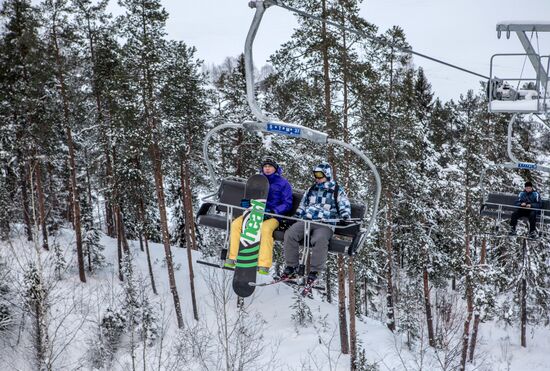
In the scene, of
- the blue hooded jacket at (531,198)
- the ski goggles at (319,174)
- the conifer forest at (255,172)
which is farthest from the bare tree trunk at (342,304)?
the ski goggles at (319,174)

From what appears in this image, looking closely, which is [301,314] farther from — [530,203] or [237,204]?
[237,204]

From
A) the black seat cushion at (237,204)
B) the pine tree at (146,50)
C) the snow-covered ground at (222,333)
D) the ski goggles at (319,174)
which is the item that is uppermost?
the pine tree at (146,50)

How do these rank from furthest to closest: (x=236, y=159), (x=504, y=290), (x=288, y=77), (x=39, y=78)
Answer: (x=504, y=290) < (x=236, y=159) < (x=39, y=78) < (x=288, y=77)

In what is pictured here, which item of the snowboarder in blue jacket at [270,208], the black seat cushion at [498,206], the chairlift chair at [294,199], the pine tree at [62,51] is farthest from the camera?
the pine tree at [62,51]

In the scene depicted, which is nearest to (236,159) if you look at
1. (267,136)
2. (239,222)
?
(267,136)

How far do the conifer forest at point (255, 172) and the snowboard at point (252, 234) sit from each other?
6.36m

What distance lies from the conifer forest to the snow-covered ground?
4.8 inches

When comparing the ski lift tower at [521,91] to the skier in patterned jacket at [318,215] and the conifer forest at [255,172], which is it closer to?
the skier in patterned jacket at [318,215]

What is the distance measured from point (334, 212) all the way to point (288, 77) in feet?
23.9

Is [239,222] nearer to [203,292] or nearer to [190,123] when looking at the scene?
[190,123]

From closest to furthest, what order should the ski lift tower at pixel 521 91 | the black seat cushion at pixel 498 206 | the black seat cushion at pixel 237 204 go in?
the ski lift tower at pixel 521 91 < the black seat cushion at pixel 237 204 < the black seat cushion at pixel 498 206

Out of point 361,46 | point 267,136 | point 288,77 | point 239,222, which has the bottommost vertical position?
point 239,222

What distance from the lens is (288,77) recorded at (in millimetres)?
13320

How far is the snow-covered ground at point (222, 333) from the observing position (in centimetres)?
1570
